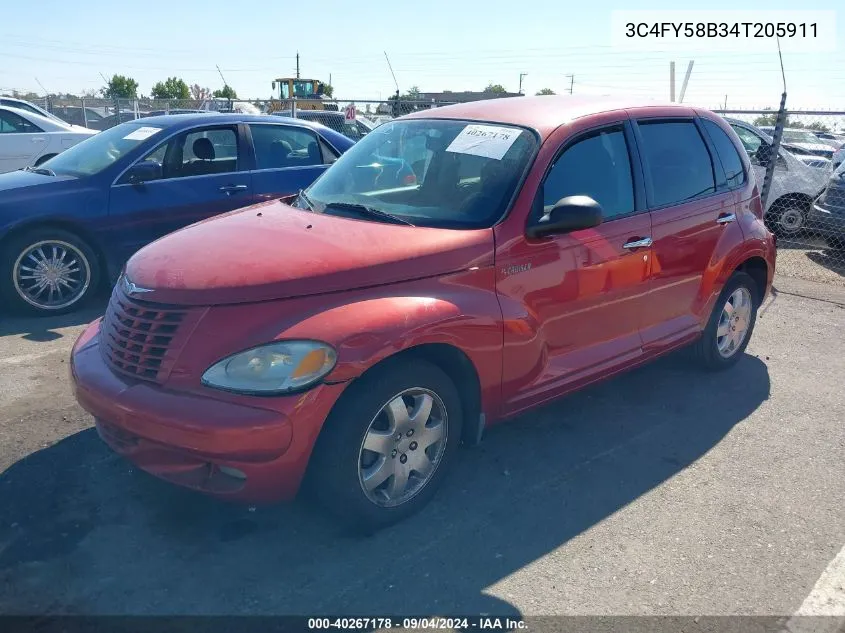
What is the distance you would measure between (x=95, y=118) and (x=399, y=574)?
26.2 meters

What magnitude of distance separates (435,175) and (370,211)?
422 mm

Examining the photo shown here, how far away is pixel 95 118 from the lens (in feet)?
82.9

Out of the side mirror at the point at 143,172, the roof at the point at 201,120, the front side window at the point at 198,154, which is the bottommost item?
the side mirror at the point at 143,172

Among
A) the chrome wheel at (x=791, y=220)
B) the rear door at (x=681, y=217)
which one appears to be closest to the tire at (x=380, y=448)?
the rear door at (x=681, y=217)

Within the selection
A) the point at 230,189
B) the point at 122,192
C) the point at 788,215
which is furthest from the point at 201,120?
the point at 788,215

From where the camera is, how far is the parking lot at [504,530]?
2809 mm

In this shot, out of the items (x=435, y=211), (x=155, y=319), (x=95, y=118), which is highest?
(x=95, y=118)

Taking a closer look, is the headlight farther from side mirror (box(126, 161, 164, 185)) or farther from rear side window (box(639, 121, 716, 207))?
side mirror (box(126, 161, 164, 185))

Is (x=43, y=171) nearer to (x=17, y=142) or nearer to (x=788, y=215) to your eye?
(x=17, y=142)

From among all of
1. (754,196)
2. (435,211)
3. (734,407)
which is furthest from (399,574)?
(754,196)

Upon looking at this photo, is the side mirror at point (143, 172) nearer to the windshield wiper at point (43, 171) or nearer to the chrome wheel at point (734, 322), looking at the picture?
the windshield wiper at point (43, 171)

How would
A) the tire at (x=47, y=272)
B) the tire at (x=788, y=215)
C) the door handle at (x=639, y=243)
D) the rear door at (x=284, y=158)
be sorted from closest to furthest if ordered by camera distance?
1. the door handle at (x=639, y=243)
2. the tire at (x=47, y=272)
3. the rear door at (x=284, y=158)
4. the tire at (x=788, y=215)

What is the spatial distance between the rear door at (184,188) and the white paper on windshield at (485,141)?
3484 mm

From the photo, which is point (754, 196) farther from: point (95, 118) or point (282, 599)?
point (95, 118)
